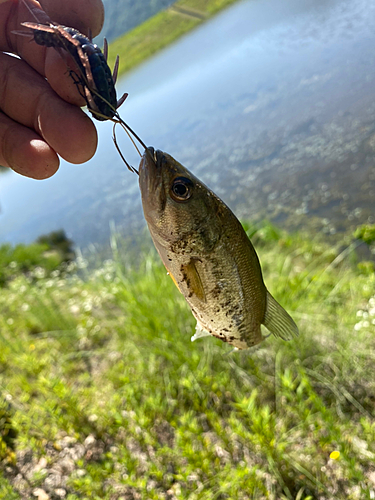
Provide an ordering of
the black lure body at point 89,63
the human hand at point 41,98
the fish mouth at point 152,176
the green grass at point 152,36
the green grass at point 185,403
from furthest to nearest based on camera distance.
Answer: the green grass at point 152,36, the green grass at point 185,403, the human hand at point 41,98, the fish mouth at point 152,176, the black lure body at point 89,63

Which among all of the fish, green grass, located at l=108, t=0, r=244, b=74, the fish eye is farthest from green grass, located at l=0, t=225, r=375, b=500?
green grass, located at l=108, t=0, r=244, b=74

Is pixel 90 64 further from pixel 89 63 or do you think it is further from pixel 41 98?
pixel 41 98

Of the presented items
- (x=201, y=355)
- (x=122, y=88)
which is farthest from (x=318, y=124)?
(x=122, y=88)

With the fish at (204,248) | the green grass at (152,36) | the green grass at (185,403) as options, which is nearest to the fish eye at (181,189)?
the fish at (204,248)

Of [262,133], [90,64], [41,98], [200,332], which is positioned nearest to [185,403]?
[200,332]

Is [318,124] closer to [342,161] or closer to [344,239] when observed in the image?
[342,161]

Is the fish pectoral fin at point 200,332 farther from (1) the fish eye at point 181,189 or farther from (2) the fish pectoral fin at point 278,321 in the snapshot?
(1) the fish eye at point 181,189

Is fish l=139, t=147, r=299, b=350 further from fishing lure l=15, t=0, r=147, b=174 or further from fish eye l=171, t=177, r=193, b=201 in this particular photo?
fishing lure l=15, t=0, r=147, b=174
